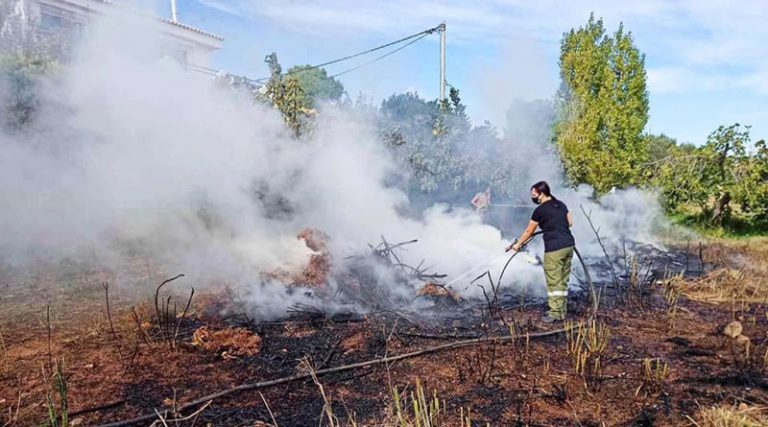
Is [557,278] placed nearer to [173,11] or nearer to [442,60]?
[442,60]

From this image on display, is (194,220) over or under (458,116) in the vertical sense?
under

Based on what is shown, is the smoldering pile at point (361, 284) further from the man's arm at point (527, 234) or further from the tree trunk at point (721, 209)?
the tree trunk at point (721, 209)

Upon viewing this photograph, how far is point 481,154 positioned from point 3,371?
31.2ft

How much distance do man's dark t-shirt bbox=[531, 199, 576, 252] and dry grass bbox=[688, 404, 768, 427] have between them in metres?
2.72

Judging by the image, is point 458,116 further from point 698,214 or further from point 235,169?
point 698,214

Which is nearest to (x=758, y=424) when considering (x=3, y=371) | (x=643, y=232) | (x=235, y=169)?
(x=3, y=371)

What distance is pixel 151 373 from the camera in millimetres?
4379

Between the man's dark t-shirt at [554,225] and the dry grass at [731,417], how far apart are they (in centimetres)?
272

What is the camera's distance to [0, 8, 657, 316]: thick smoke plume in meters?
7.46

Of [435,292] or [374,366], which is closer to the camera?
[374,366]

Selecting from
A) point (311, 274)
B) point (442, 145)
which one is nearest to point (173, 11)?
point (442, 145)

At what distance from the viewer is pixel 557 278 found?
6148 mm

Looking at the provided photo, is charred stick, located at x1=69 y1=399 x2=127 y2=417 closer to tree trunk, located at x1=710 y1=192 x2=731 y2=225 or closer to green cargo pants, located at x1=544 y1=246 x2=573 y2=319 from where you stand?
green cargo pants, located at x1=544 y1=246 x2=573 y2=319

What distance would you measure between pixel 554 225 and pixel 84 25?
35.9ft
